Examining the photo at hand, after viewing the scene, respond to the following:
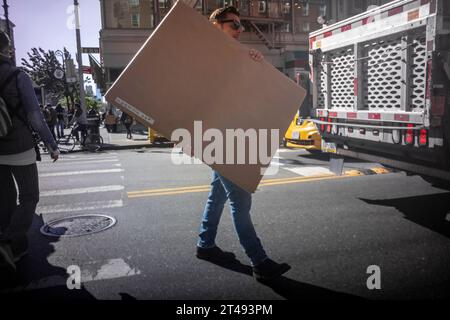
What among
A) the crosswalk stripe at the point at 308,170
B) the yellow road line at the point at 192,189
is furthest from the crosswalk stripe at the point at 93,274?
the crosswalk stripe at the point at 308,170

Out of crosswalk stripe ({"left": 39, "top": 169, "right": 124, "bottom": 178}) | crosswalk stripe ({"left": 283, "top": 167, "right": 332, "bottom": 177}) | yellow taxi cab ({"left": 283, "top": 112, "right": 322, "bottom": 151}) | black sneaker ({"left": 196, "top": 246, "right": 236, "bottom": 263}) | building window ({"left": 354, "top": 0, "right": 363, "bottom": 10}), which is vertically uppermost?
building window ({"left": 354, "top": 0, "right": 363, "bottom": 10})

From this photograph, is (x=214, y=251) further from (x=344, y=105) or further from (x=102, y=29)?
(x=102, y=29)

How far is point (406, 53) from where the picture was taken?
4418 mm

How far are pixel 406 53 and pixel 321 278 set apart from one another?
2.89m

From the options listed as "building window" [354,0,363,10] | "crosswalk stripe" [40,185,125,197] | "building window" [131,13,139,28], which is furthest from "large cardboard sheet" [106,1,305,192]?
"building window" [131,13,139,28]

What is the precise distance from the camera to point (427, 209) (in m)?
5.14

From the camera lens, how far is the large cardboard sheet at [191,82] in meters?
2.68

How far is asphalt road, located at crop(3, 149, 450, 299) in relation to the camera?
10.3ft

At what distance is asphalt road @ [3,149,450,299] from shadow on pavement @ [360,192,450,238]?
13mm

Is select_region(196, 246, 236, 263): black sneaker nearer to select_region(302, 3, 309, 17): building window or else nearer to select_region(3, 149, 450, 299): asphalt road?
select_region(3, 149, 450, 299): asphalt road

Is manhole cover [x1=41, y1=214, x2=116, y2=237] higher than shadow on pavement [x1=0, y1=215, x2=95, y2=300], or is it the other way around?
manhole cover [x1=41, y1=214, x2=116, y2=237]

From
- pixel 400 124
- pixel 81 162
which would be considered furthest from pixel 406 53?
pixel 81 162

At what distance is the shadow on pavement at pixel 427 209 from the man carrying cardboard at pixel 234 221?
2.35 m

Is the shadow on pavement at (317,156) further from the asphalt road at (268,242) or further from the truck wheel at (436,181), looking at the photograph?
the truck wheel at (436,181)
